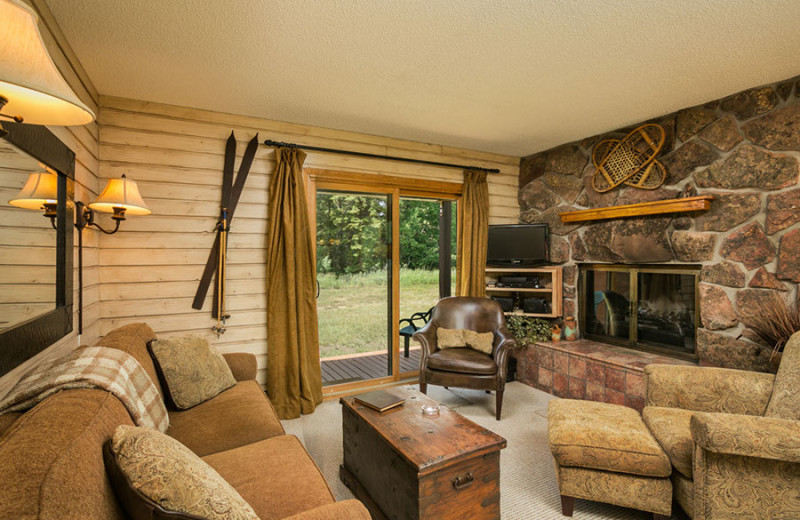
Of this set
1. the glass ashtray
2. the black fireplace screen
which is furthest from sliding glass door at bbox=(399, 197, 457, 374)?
the glass ashtray

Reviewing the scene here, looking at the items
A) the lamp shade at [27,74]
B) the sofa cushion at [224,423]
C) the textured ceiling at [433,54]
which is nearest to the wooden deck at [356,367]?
the sofa cushion at [224,423]

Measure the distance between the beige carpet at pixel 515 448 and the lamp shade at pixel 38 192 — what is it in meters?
2.02

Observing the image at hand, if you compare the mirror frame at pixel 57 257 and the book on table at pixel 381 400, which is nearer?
the mirror frame at pixel 57 257

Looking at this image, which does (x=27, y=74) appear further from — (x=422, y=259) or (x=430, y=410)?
(x=422, y=259)

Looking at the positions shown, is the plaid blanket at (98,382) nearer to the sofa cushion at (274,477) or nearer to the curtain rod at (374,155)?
the sofa cushion at (274,477)

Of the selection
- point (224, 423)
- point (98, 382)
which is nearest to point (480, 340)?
point (224, 423)

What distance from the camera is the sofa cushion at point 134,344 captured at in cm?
196

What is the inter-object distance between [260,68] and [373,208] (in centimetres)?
177

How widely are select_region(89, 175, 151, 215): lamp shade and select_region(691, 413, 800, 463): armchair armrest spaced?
10.7 feet

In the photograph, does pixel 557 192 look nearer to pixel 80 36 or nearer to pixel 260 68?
pixel 260 68

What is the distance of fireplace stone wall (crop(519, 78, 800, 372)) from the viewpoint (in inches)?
106

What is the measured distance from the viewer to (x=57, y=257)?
192cm

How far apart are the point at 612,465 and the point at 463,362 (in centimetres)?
145

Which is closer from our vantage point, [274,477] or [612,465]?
[274,477]
